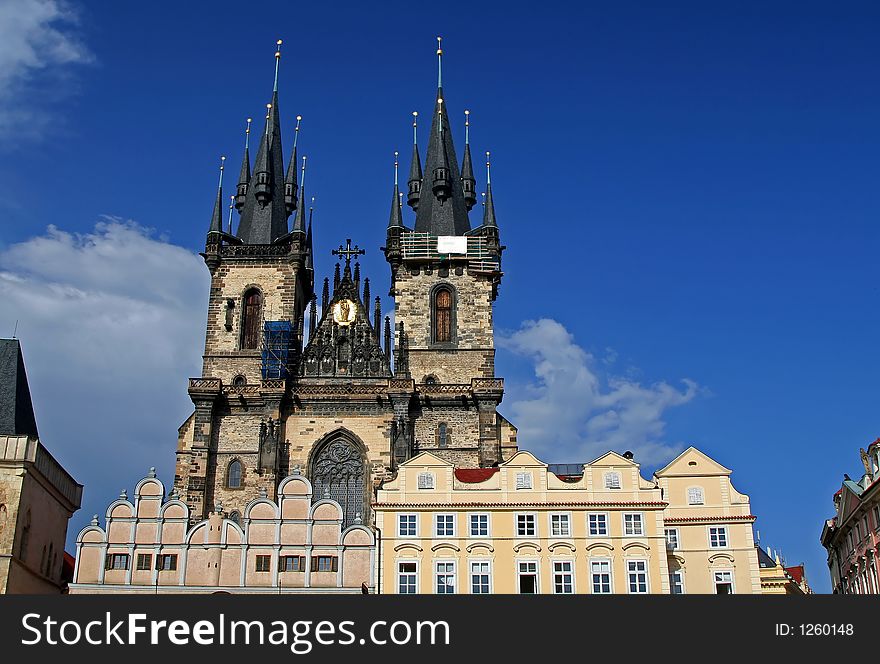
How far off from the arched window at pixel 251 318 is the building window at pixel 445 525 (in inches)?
807

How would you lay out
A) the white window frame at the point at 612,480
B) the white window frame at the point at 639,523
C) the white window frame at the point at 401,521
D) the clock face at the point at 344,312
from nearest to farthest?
the white window frame at the point at 639,523, the white window frame at the point at 401,521, the white window frame at the point at 612,480, the clock face at the point at 344,312

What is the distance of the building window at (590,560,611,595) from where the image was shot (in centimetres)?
3556

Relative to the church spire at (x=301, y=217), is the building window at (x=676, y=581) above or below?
below

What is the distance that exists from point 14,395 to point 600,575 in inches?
869

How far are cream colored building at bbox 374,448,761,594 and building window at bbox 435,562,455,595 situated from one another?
33 mm

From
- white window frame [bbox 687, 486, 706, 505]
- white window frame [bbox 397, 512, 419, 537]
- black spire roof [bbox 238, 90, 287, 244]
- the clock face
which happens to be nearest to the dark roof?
white window frame [bbox 397, 512, 419, 537]

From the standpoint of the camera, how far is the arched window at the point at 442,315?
54312 millimetres

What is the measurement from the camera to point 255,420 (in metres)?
51.0

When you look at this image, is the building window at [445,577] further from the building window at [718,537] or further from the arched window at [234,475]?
the arched window at [234,475]

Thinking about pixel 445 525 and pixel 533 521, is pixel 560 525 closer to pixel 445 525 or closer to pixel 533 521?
pixel 533 521

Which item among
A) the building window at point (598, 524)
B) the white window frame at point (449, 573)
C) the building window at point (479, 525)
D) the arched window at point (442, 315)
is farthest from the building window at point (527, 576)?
the arched window at point (442, 315)

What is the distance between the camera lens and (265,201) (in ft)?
193

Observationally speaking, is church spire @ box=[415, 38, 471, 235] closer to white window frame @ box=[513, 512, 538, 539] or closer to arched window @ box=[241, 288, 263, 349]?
arched window @ box=[241, 288, 263, 349]
